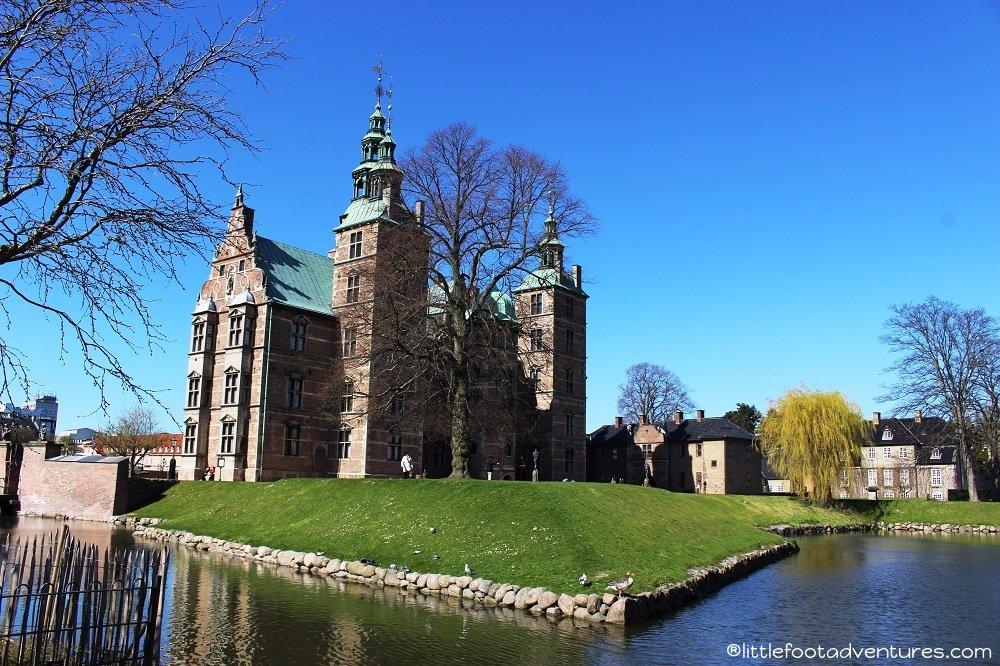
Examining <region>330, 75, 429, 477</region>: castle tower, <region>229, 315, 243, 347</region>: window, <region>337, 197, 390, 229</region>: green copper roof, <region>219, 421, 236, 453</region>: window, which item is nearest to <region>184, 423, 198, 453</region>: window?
<region>219, 421, 236, 453</region>: window

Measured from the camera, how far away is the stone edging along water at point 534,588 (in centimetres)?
1927

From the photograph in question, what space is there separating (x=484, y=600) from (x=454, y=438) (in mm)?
14772

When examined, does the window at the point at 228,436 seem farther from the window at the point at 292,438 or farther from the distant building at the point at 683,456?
the distant building at the point at 683,456

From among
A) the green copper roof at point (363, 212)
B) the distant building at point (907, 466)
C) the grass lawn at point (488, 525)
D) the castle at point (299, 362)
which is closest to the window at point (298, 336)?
the castle at point (299, 362)

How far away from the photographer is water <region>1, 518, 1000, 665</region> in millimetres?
15859

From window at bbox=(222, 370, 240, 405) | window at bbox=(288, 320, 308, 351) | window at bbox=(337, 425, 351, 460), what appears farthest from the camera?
window at bbox=(337, 425, 351, 460)

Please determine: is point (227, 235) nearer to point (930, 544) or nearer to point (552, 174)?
point (552, 174)

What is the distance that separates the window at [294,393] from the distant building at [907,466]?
197ft

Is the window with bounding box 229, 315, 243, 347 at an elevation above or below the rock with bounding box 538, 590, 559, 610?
above

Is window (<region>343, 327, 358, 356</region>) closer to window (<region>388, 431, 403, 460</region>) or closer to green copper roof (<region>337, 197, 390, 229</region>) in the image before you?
window (<region>388, 431, 403, 460</region>)

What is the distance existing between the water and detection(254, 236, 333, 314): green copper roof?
75.3 ft

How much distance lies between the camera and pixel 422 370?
3531cm

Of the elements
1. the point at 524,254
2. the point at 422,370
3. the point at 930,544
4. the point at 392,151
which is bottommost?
Answer: the point at 930,544

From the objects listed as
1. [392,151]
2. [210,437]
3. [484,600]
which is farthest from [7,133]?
[392,151]
